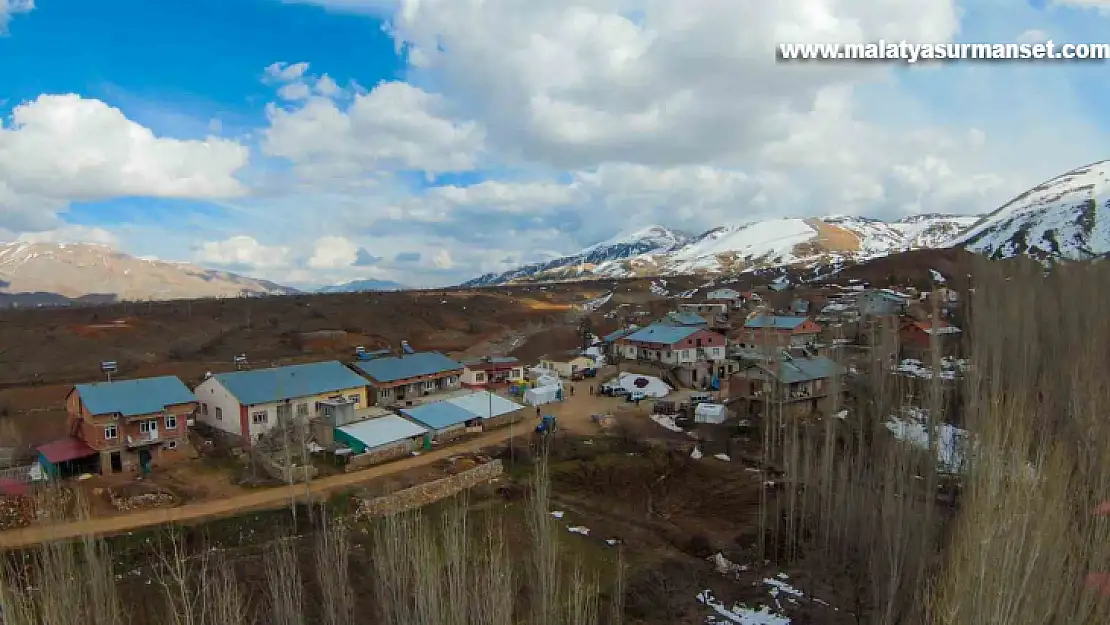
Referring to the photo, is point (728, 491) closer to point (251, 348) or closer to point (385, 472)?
point (385, 472)

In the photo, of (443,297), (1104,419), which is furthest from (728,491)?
(443,297)

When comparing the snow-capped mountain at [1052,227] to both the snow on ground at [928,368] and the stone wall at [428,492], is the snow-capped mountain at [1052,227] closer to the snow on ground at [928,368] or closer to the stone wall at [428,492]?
the snow on ground at [928,368]

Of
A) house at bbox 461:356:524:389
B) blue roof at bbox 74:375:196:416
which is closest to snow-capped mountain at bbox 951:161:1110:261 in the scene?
house at bbox 461:356:524:389

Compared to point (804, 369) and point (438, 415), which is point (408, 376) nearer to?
point (438, 415)

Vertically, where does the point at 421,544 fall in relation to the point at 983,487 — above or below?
below

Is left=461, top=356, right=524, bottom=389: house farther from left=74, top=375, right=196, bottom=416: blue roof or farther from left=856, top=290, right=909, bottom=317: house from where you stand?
left=856, top=290, right=909, bottom=317: house

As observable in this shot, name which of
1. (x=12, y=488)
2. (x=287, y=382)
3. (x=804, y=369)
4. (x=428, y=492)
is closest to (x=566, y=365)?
(x=804, y=369)

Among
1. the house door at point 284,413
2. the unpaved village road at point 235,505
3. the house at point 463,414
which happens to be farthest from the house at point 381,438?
the house door at point 284,413
